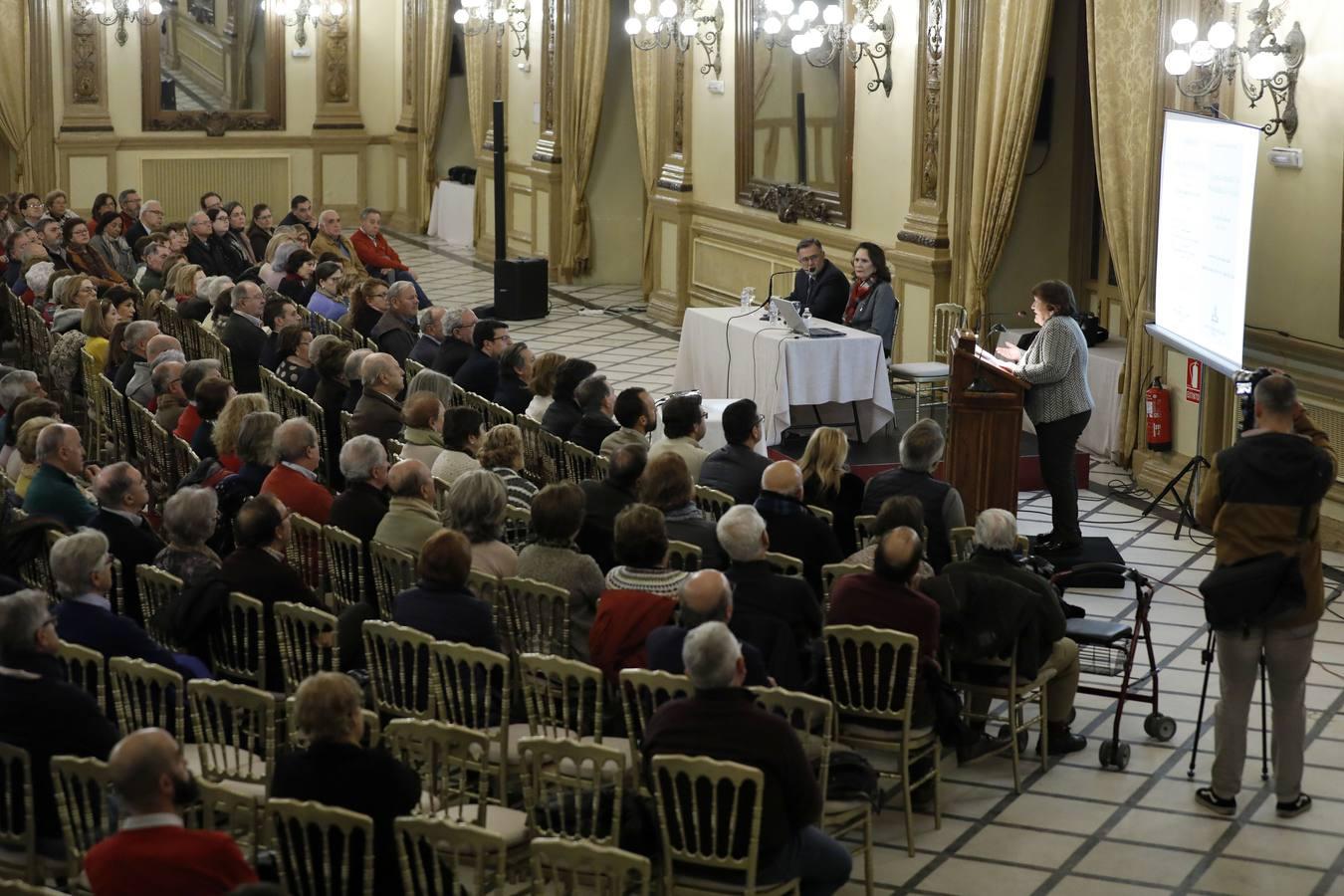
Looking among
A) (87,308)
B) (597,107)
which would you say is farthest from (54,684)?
(597,107)

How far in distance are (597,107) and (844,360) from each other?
7.04m

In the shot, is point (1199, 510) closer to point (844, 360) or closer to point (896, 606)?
point (896, 606)

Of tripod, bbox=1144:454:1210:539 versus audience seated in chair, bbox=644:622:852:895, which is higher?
audience seated in chair, bbox=644:622:852:895

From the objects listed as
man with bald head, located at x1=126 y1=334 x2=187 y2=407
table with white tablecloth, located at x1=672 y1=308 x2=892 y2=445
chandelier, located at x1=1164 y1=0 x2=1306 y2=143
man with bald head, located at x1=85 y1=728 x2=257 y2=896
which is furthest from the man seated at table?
man with bald head, located at x1=85 y1=728 x2=257 y2=896

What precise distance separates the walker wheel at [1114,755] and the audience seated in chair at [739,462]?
5.79 feet

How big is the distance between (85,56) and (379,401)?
43.0 feet

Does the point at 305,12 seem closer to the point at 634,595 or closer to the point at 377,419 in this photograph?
the point at 377,419

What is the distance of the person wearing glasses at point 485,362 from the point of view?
8.84m

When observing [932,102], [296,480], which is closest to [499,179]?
[932,102]

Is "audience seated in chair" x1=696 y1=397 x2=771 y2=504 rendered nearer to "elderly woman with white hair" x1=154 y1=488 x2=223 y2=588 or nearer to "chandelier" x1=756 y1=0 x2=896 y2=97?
"elderly woman with white hair" x1=154 y1=488 x2=223 y2=588

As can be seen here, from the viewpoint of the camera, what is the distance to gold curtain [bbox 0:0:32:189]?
732 inches

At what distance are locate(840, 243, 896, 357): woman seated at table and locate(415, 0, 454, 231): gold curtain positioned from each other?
9.73 meters

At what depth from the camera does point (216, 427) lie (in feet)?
23.1

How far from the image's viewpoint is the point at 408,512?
5891mm
